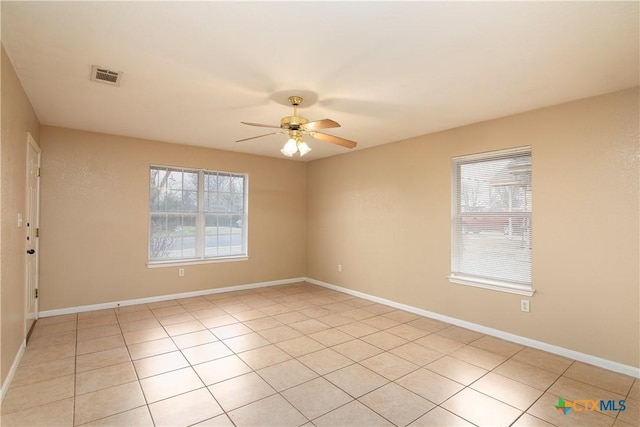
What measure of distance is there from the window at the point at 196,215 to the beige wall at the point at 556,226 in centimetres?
271

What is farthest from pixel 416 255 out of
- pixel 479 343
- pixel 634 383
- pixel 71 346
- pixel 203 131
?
pixel 71 346

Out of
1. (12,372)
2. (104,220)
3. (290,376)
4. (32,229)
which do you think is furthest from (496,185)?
(32,229)

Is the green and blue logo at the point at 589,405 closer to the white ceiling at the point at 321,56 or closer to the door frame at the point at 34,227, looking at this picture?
the white ceiling at the point at 321,56

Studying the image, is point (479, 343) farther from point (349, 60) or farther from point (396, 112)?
point (349, 60)

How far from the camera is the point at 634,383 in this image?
2639 mm

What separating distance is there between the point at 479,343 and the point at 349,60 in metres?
3.13

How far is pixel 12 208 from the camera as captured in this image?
2.62m

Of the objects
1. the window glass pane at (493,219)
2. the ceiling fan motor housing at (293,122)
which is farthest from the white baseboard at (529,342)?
the ceiling fan motor housing at (293,122)

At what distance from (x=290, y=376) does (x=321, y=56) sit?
2.54 meters

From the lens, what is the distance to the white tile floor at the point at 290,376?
7.13 feet

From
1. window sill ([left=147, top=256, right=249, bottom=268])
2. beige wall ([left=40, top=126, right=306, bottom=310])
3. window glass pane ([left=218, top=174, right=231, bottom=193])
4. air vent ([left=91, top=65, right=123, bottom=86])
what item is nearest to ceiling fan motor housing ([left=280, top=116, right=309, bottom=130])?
air vent ([left=91, top=65, right=123, bottom=86])

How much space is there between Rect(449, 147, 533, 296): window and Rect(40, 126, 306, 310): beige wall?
3596 mm

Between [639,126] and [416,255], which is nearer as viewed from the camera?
[639,126]

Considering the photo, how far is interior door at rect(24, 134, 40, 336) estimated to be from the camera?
3.37 m
